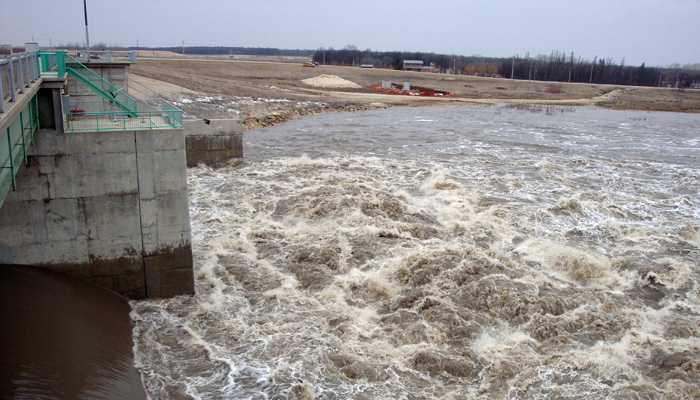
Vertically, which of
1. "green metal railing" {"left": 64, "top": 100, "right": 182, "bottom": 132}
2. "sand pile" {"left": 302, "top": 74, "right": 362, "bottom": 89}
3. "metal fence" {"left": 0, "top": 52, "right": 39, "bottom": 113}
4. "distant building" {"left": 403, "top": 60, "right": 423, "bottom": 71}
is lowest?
"sand pile" {"left": 302, "top": 74, "right": 362, "bottom": 89}

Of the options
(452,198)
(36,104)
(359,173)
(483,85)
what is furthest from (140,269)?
(483,85)

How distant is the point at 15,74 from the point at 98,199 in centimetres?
318

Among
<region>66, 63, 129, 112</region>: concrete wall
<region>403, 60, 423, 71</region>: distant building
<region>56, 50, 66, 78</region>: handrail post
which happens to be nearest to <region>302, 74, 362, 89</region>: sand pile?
<region>66, 63, 129, 112</region>: concrete wall

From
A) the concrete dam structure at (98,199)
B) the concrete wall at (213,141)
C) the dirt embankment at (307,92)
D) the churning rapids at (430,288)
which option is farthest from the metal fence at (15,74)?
the dirt embankment at (307,92)

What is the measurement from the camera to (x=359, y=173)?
26.9 m

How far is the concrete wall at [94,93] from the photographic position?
1916 centimetres

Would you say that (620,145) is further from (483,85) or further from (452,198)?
(483,85)

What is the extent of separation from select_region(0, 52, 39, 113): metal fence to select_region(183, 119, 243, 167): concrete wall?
15164 mm

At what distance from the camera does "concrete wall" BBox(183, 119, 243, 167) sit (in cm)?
2794

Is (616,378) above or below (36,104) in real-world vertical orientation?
below

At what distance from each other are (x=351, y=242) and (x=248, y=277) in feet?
12.4

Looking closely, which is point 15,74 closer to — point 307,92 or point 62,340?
point 62,340

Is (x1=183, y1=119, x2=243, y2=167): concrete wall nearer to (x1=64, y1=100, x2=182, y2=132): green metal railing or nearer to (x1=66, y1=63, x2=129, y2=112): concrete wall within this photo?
(x1=66, y1=63, x2=129, y2=112): concrete wall

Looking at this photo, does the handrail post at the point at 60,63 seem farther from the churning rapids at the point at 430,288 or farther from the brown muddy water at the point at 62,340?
the churning rapids at the point at 430,288
